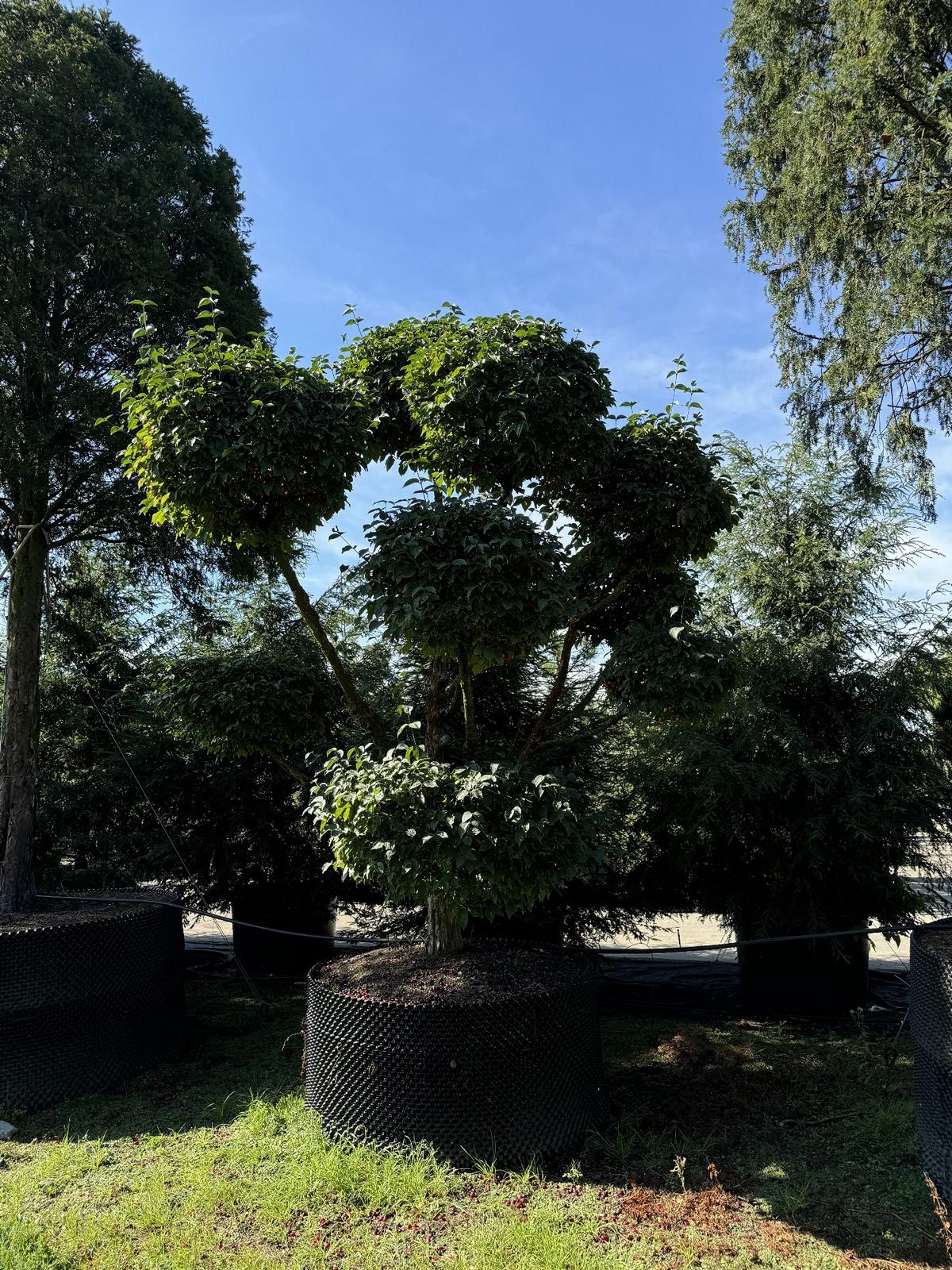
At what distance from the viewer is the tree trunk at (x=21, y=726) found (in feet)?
16.8

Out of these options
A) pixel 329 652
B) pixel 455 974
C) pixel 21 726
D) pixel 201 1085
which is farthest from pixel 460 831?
pixel 21 726

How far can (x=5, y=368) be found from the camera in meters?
5.07

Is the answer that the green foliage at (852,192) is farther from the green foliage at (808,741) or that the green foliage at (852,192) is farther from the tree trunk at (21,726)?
the tree trunk at (21,726)

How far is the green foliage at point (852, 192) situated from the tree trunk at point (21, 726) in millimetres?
5480

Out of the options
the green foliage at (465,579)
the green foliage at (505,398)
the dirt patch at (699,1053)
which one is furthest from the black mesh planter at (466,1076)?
the green foliage at (505,398)

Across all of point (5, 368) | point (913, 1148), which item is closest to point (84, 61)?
point (5, 368)

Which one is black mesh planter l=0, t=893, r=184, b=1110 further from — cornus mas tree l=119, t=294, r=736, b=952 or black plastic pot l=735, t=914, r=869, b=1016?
black plastic pot l=735, t=914, r=869, b=1016

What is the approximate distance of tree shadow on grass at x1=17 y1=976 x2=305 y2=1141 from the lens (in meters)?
3.59

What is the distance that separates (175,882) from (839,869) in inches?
194

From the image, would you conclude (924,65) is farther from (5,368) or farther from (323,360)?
(5,368)

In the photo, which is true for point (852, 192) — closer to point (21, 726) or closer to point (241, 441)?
point (241, 441)

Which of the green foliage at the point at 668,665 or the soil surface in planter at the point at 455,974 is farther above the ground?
the green foliage at the point at 668,665

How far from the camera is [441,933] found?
3803 mm

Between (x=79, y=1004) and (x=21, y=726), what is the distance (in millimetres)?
1970
